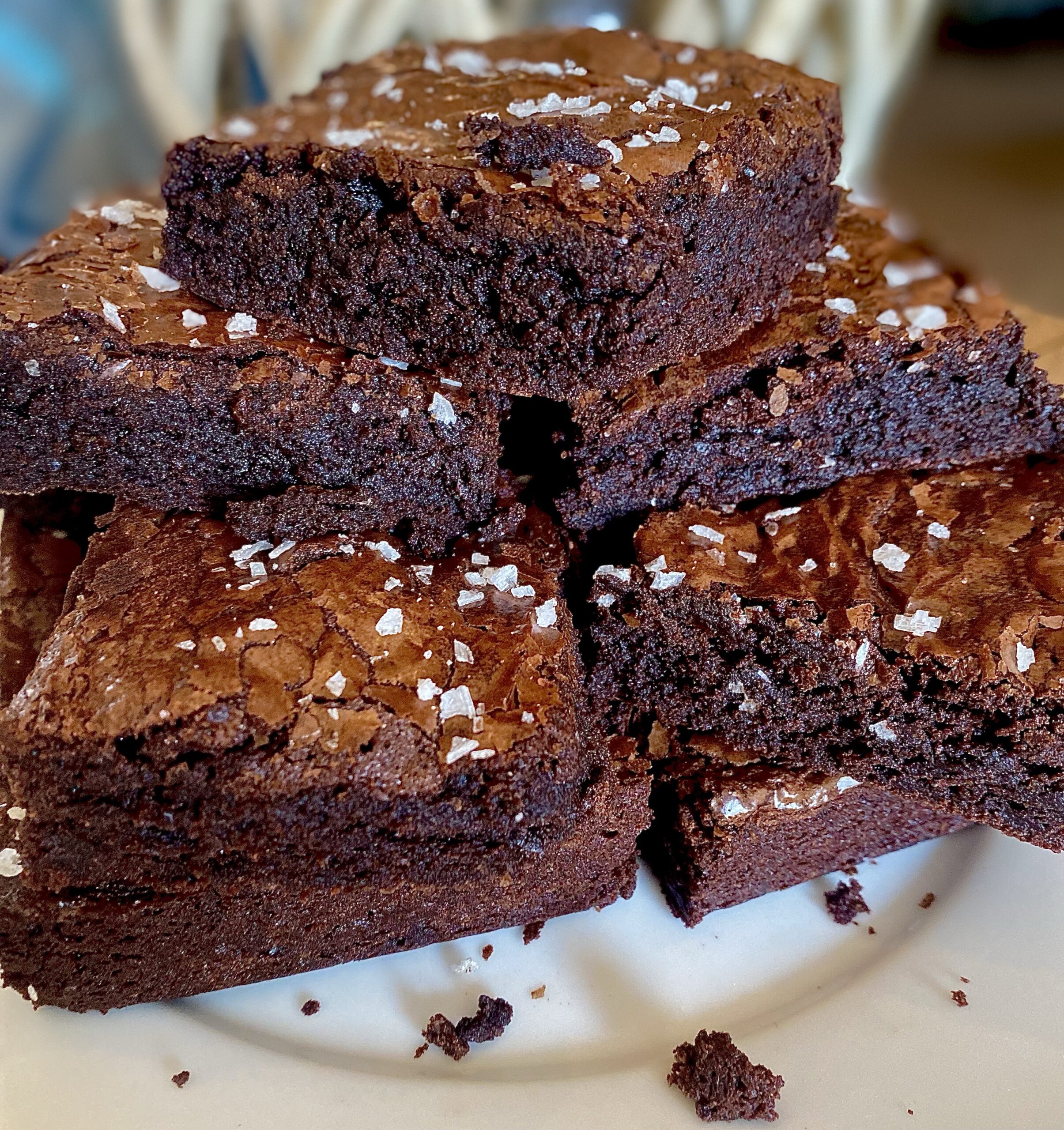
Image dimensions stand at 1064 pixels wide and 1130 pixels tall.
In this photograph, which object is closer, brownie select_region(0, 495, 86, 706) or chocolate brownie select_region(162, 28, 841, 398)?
chocolate brownie select_region(162, 28, 841, 398)

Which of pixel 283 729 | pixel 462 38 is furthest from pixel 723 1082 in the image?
pixel 462 38

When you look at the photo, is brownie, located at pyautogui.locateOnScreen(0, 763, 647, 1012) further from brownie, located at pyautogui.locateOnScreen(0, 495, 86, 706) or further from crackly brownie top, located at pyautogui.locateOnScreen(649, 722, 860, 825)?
brownie, located at pyautogui.locateOnScreen(0, 495, 86, 706)

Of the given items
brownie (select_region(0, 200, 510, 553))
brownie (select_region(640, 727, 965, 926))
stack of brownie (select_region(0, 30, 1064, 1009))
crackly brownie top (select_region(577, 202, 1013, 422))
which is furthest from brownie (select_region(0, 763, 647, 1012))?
crackly brownie top (select_region(577, 202, 1013, 422))

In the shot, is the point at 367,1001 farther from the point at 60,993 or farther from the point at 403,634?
the point at 403,634

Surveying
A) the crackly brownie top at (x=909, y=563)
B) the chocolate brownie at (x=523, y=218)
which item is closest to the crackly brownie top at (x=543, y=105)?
the chocolate brownie at (x=523, y=218)

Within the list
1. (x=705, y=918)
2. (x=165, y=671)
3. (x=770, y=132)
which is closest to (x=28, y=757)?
(x=165, y=671)

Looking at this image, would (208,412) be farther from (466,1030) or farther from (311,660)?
(466,1030)

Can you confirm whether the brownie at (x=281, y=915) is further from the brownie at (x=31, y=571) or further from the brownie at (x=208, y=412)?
the brownie at (x=208, y=412)
